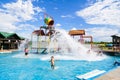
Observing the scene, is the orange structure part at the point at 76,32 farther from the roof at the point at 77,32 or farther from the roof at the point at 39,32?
the roof at the point at 39,32

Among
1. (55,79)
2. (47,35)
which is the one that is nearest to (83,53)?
(47,35)

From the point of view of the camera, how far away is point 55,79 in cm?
1584

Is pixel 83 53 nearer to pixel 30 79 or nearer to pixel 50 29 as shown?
pixel 50 29

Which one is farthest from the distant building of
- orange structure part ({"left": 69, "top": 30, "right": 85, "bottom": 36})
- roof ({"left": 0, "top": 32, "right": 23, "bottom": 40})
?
orange structure part ({"left": 69, "top": 30, "right": 85, "bottom": 36})

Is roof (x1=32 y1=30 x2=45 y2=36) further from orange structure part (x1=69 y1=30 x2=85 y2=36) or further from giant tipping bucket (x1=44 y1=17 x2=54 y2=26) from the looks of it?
orange structure part (x1=69 y1=30 x2=85 y2=36)

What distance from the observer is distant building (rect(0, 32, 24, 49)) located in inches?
1991

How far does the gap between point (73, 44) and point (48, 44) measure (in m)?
5.24

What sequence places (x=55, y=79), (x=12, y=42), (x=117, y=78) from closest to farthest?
(x=117, y=78)
(x=55, y=79)
(x=12, y=42)

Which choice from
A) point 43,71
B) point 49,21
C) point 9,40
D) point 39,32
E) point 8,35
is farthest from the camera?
point 9,40

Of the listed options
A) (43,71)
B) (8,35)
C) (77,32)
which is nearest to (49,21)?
(77,32)

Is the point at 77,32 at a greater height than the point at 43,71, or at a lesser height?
greater

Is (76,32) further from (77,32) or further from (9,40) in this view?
(9,40)

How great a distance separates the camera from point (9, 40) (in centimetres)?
5269

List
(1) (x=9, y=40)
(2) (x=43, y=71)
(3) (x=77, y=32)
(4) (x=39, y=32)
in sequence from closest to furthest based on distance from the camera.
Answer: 1. (2) (x=43, y=71)
2. (4) (x=39, y=32)
3. (3) (x=77, y=32)
4. (1) (x=9, y=40)
